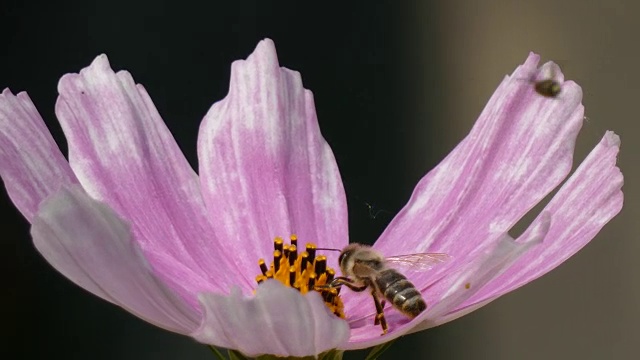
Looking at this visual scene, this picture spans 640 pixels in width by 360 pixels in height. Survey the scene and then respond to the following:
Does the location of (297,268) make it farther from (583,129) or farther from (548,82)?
(583,129)

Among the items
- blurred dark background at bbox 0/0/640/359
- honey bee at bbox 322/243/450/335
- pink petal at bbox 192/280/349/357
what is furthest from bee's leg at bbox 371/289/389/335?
blurred dark background at bbox 0/0/640/359

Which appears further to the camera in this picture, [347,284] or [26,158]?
[347,284]

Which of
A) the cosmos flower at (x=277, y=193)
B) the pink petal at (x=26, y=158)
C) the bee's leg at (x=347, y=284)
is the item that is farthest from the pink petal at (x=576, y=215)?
the pink petal at (x=26, y=158)

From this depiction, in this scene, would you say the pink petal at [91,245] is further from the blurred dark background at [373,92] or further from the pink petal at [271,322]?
the blurred dark background at [373,92]

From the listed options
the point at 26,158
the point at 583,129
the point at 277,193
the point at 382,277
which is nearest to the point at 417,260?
the point at 382,277

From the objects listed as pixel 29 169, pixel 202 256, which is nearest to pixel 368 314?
pixel 202 256
